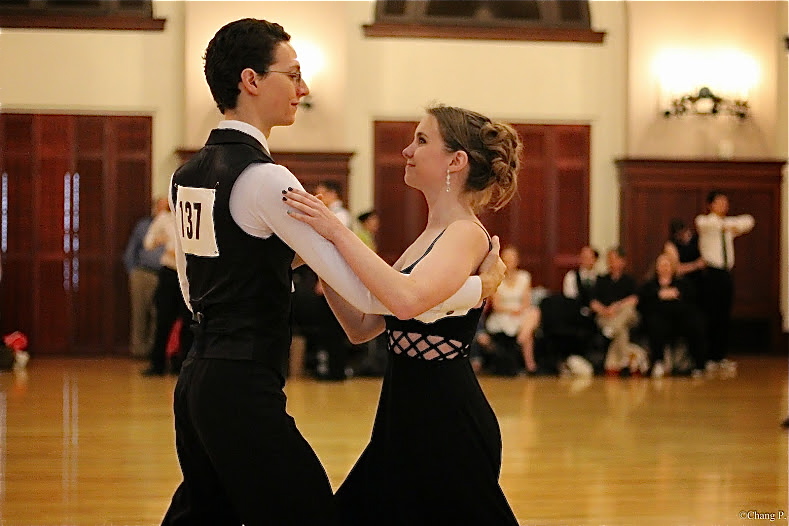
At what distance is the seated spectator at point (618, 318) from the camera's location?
865 centimetres

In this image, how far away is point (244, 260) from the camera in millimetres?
2061

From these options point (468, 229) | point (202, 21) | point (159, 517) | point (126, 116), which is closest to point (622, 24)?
point (202, 21)

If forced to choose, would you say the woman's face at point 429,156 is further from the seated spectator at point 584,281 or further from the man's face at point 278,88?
the seated spectator at point 584,281

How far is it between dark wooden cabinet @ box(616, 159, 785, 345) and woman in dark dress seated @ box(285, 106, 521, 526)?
7796mm

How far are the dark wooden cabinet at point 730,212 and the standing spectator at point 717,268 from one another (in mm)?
814

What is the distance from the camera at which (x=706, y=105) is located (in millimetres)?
10141

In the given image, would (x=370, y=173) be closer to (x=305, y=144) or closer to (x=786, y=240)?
(x=305, y=144)

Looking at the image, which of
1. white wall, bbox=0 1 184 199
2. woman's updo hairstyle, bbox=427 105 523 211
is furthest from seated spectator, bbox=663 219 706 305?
woman's updo hairstyle, bbox=427 105 523 211

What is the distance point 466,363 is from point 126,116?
7.97m

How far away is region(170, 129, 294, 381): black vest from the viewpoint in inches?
81.2

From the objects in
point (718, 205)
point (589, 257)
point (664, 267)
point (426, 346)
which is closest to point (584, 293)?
point (589, 257)

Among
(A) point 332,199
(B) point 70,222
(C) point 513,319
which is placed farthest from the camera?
(B) point 70,222

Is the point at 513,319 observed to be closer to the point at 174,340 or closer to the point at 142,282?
the point at 174,340

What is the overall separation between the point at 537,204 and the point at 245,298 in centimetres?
839
